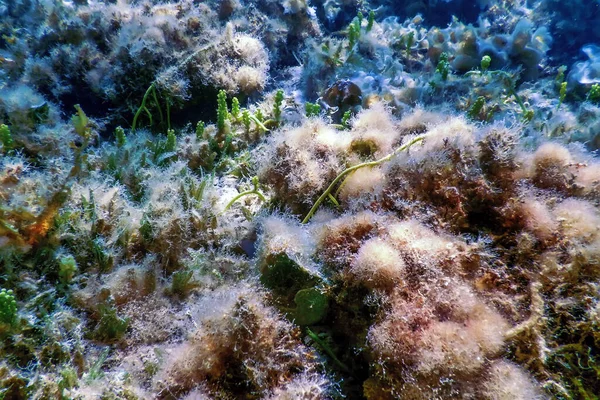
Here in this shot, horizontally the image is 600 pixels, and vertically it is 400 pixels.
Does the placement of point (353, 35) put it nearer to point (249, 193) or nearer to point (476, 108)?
point (476, 108)

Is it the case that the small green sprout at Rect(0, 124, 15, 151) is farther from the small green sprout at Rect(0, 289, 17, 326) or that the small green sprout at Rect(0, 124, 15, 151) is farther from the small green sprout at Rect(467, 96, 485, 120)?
the small green sprout at Rect(467, 96, 485, 120)

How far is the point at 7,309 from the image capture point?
165 cm

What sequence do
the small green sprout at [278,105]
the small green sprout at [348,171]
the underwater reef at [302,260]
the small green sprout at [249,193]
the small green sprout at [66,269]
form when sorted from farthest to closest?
the small green sprout at [278,105], the small green sprout at [249,193], the small green sprout at [348,171], the small green sprout at [66,269], the underwater reef at [302,260]

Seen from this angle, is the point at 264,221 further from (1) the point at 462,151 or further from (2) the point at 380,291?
(1) the point at 462,151

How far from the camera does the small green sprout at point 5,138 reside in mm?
2631

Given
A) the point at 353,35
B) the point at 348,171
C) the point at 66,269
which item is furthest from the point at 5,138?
the point at 353,35

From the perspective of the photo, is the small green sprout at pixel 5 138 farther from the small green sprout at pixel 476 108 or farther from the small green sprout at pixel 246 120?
the small green sprout at pixel 476 108

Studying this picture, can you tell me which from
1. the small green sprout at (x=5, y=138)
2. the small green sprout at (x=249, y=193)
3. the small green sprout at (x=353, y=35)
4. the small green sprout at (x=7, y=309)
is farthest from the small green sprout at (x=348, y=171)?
the small green sprout at (x=353, y=35)

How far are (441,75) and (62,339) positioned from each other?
4.81m

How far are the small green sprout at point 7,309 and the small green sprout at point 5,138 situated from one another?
167 cm

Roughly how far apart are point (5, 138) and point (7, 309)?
5.78 feet

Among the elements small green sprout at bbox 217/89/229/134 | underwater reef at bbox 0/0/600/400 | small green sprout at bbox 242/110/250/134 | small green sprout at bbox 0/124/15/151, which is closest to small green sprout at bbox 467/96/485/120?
underwater reef at bbox 0/0/600/400

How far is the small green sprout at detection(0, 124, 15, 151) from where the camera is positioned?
2.63m

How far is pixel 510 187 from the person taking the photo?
2.03 meters
